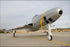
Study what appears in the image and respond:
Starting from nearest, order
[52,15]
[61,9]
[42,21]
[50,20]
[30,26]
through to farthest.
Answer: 1. [61,9]
2. [52,15]
3. [50,20]
4. [42,21]
5. [30,26]

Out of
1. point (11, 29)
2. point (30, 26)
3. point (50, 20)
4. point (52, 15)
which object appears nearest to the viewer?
point (52, 15)

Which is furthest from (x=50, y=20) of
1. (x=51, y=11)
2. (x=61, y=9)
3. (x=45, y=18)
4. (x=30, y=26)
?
(x=30, y=26)

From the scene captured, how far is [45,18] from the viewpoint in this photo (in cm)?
1033

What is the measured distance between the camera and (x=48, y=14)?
969 cm

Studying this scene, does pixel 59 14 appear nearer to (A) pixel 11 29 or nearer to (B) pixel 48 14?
(B) pixel 48 14

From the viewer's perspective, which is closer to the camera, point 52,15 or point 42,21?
point 52,15

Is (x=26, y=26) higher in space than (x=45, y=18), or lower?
lower

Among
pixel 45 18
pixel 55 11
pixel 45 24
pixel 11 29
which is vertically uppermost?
pixel 55 11

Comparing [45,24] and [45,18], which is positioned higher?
[45,18]

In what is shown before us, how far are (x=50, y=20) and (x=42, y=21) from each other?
1.18m

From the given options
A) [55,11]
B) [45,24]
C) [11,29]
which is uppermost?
[55,11]

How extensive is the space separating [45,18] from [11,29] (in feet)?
27.0

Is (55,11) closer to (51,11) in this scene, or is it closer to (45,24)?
(51,11)

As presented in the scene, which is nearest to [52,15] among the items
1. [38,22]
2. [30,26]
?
[38,22]
